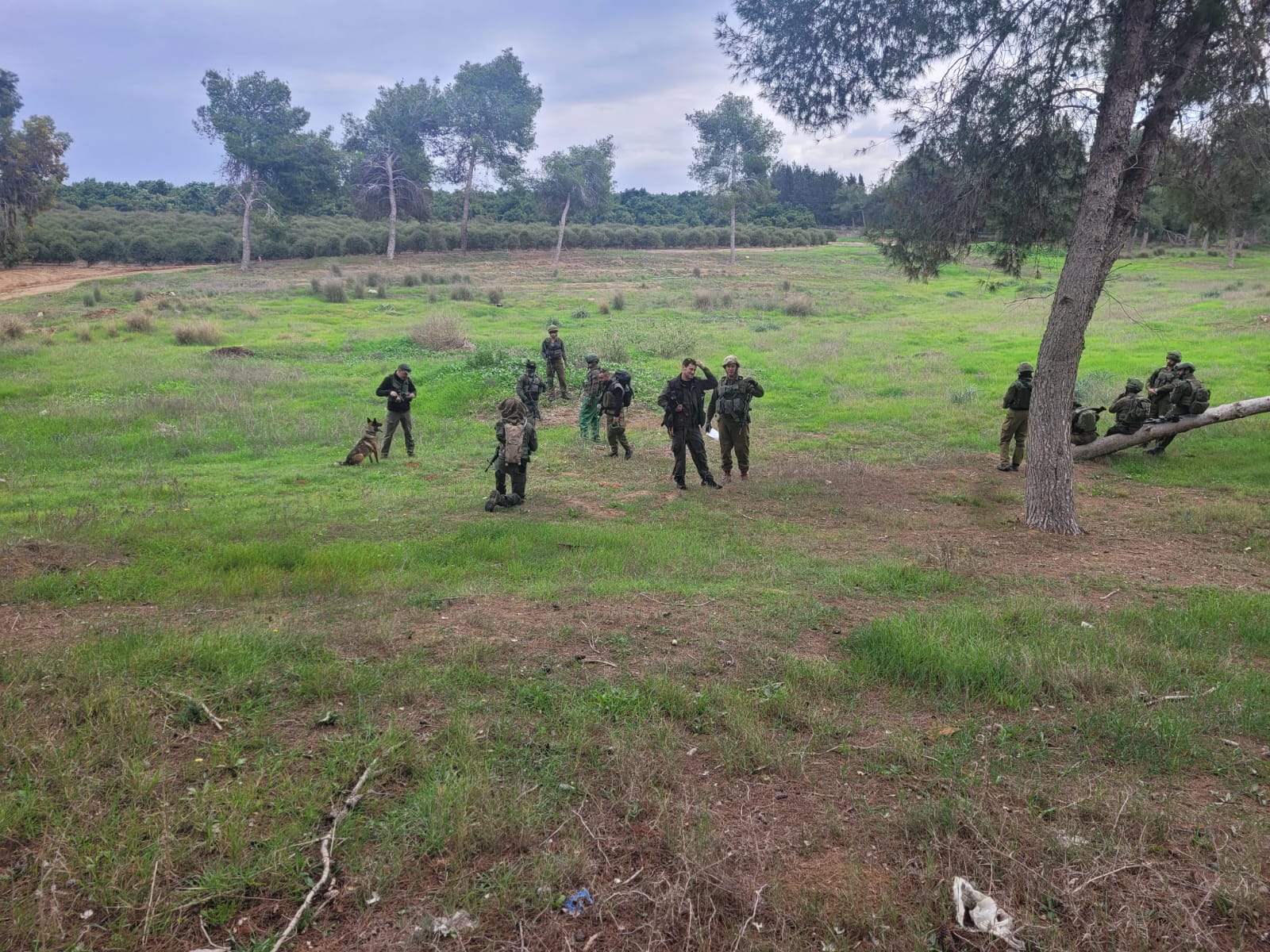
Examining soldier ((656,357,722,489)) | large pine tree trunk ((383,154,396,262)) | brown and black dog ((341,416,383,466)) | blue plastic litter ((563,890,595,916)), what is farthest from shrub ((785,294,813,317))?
blue plastic litter ((563,890,595,916))

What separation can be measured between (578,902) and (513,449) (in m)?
7.22

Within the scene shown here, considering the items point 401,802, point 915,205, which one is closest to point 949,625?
point 401,802

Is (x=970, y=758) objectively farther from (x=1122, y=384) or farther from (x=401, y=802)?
(x=1122, y=384)

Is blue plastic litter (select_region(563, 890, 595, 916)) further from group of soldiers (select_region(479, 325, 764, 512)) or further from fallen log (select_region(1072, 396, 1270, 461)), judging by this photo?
fallen log (select_region(1072, 396, 1270, 461))

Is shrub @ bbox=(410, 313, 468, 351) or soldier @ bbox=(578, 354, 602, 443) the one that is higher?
shrub @ bbox=(410, 313, 468, 351)

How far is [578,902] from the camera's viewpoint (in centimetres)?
321

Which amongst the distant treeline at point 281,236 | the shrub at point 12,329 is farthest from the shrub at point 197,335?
the distant treeline at point 281,236

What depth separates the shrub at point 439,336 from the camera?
22609 millimetres

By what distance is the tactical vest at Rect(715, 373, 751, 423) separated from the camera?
36.9 feet

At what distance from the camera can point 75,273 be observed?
40.2 metres

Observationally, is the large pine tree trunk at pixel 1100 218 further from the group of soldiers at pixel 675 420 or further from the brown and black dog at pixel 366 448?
the brown and black dog at pixel 366 448

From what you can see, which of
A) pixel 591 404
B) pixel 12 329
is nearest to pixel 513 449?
pixel 591 404

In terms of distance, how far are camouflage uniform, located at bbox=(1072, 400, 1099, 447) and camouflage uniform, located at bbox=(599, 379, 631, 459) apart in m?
7.64

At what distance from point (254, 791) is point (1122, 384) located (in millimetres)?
19571
